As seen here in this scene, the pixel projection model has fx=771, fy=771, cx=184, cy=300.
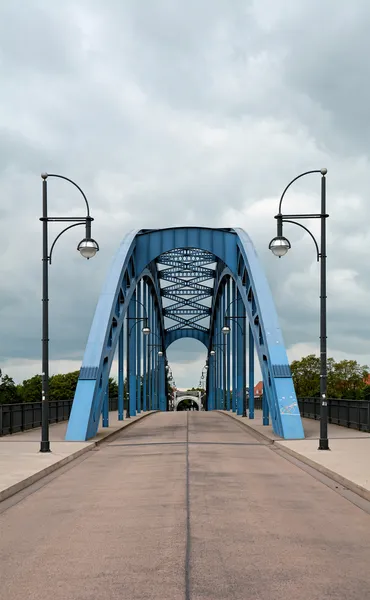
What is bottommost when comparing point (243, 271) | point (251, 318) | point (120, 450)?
point (120, 450)

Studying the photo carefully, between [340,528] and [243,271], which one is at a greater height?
[243,271]

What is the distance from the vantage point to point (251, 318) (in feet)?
106

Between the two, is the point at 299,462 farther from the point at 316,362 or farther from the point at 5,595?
the point at 316,362

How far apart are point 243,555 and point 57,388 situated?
396 feet

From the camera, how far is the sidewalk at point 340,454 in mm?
13235

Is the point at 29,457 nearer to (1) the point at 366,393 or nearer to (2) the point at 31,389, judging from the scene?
(1) the point at 366,393

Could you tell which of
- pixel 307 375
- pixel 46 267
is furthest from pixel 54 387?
pixel 46 267

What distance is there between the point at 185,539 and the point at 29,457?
10856 mm

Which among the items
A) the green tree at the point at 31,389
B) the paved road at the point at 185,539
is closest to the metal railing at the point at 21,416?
the paved road at the point at 185,539

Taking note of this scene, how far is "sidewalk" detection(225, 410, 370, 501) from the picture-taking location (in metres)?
13.2

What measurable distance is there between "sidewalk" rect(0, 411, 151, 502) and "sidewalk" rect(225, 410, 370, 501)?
550 cm

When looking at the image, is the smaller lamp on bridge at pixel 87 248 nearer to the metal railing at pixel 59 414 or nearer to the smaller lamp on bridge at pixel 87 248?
the smaller lamp on bridge at pixel 87 248

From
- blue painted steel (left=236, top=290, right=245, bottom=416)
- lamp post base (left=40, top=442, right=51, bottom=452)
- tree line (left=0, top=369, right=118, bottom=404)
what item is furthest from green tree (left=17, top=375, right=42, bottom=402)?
lamp post base (left=40, top=442, right=51, bottom=452)

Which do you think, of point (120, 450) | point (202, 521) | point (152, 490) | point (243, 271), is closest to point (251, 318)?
point (243, 271)
